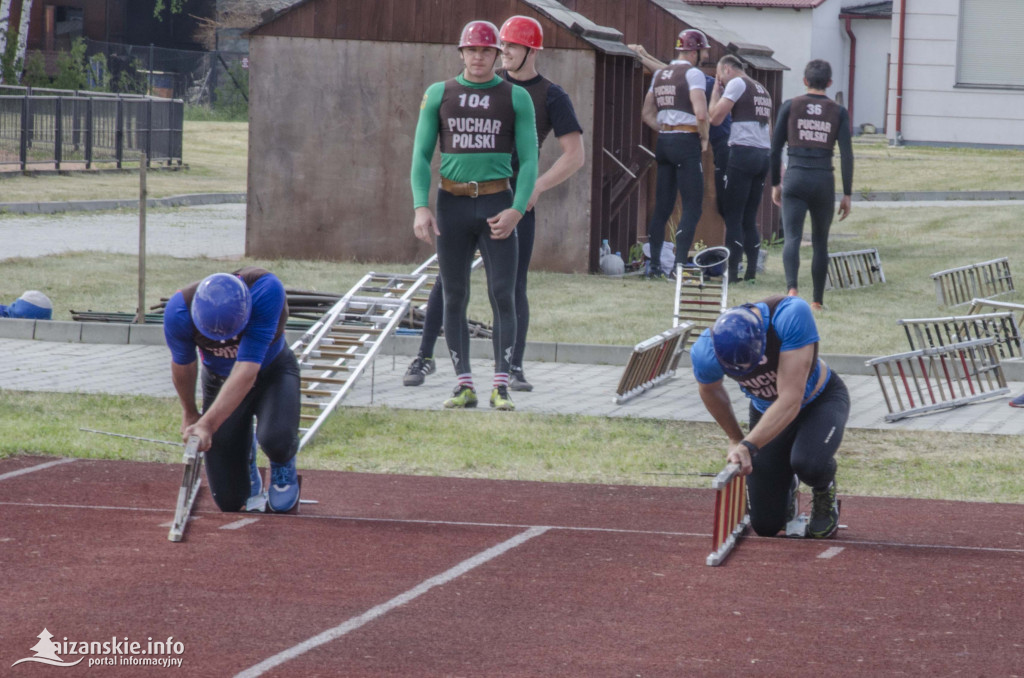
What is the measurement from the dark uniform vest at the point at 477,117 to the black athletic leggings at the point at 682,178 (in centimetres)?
590

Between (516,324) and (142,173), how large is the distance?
4.05m

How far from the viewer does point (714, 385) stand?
6.34 metres

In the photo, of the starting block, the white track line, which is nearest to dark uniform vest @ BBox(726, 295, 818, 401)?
the white track line

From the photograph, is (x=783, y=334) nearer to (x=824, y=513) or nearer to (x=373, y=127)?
(x=824, y=513)

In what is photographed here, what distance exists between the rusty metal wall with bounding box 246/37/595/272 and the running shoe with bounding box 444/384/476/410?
6.76m

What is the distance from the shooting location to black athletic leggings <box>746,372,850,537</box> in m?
6.43

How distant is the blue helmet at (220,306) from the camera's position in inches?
245

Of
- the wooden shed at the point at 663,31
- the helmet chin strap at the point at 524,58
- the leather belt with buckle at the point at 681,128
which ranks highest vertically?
the wooden shed at the point at 663,31

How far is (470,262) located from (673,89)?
6.04 meters

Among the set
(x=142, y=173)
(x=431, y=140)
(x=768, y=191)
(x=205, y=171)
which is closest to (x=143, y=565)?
(x=431, y=140)

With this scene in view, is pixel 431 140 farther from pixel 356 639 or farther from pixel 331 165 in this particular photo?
pixel 331 165

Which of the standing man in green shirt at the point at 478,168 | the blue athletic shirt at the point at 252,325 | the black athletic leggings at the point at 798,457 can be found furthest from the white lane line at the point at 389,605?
the standing man in green shirt at the point at 478,168

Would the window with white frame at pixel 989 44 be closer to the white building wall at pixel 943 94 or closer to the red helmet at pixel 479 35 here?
the white building wall at pixel 943 94

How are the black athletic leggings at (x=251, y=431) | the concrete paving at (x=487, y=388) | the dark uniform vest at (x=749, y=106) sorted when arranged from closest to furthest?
the black athletic leggings at (x=251, y=431) < the concrete paving at (x=487, y=388) < the dark uniform vest at (x=749, y=106)
